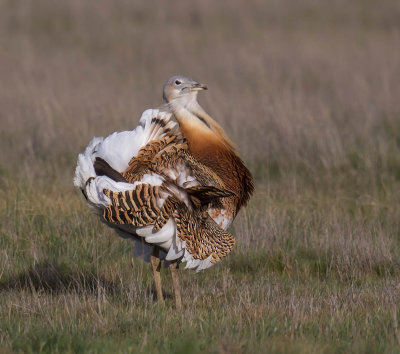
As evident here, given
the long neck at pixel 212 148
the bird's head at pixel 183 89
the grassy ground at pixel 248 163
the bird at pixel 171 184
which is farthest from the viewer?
the bird's head at pixel 183 89

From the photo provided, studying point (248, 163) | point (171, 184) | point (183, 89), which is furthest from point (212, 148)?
point (248, 163)

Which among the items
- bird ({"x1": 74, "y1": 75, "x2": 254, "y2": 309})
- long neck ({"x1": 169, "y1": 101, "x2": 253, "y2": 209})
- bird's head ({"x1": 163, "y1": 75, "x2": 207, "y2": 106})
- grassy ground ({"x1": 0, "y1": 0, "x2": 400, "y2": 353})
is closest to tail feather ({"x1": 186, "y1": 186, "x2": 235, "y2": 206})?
bird ({"x1": 74, "y1": 75, "x2": 254, "y2": 309})

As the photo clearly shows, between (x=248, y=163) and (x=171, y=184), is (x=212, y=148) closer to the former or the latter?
(x=171, y=184)

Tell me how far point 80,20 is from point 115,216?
36.7ft

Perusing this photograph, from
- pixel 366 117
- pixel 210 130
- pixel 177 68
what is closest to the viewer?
pixel 210 130

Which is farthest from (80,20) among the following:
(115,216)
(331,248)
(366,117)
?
(115,216)

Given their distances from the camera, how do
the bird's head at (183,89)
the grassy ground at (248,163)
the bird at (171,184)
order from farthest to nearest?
1. the bird's head at (183,89)
2. the bird at (171,184)
3. the grassy ground at (248,163)

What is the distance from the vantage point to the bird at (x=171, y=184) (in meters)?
3.74

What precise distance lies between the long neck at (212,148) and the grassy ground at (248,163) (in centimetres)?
60

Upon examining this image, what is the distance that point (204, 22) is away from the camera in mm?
14461

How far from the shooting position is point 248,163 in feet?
23.4

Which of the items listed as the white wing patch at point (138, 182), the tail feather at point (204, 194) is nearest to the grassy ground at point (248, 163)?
the white wing patch at point (138, 182)

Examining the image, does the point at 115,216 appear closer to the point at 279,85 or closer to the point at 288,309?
the point at 288,309

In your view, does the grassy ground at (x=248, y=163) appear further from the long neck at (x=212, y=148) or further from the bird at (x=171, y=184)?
the long neck at (x=212, y=148)
